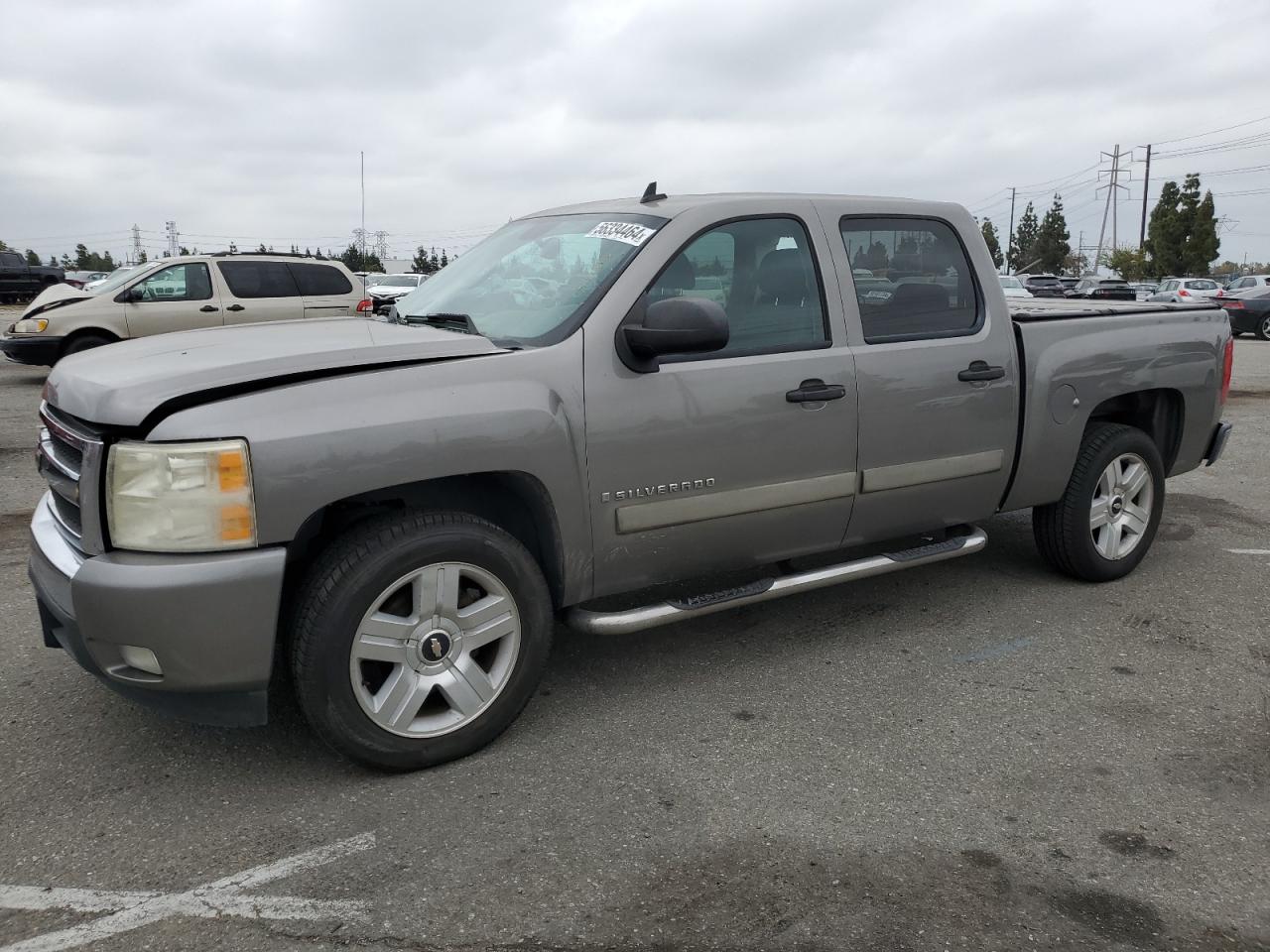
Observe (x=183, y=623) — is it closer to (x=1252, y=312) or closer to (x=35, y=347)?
(x=35, y=347)

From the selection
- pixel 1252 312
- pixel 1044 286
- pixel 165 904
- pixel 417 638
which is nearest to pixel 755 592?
pixel 417 638

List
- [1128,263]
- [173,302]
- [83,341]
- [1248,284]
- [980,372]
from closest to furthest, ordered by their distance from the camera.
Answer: [980,372] → [83,341] → [173,302] → [1248,284] → [1128,263]

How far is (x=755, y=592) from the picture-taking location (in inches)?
145

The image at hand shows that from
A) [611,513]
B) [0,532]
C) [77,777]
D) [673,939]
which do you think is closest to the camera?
[673,939]

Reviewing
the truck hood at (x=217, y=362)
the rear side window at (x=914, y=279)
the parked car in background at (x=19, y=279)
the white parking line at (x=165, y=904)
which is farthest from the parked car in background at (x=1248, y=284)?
the parked car in background at (x=19, y=279)

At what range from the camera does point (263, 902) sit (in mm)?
2494

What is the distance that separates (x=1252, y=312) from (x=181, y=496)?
85.4 feet

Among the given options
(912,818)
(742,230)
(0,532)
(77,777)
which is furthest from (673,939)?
(0,532)

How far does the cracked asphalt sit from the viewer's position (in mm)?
2445

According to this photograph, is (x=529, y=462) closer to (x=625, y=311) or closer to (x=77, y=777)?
(x=625, y=311)

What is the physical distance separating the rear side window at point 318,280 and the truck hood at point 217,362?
1044 cm

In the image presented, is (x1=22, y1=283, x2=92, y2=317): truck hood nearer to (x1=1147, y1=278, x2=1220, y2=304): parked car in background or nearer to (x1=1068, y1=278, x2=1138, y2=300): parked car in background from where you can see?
(x1=1147, y1=278, x2=1220, y2=304): parked car in background

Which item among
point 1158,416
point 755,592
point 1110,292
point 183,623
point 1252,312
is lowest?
point 755,592

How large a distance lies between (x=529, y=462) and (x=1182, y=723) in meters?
2.45
